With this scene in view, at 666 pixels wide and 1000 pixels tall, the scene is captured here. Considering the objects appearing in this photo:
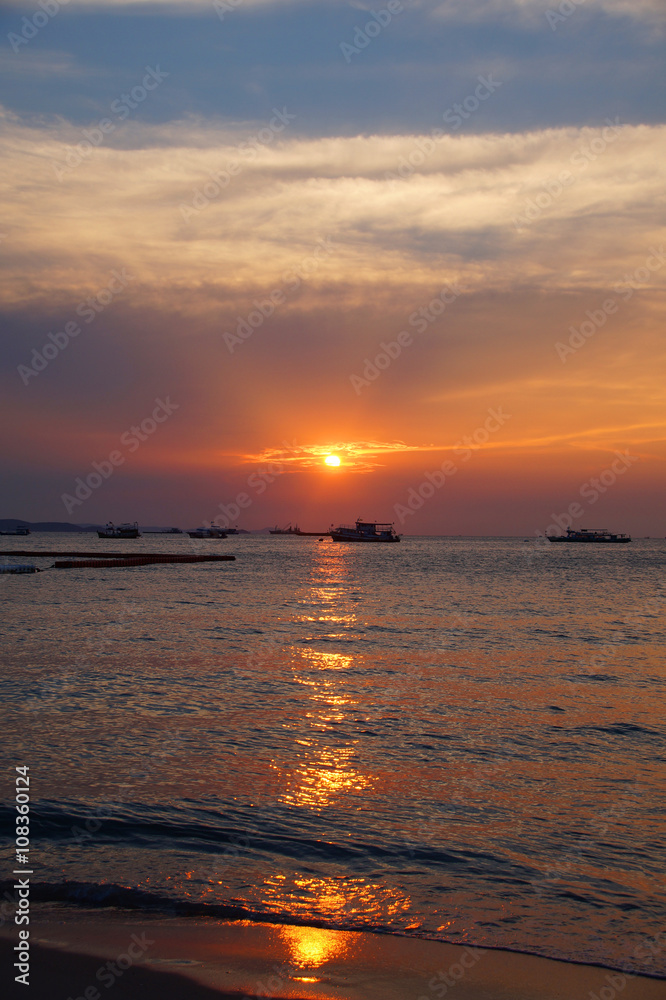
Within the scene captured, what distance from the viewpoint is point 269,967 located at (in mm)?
6781

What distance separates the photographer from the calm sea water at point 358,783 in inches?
329

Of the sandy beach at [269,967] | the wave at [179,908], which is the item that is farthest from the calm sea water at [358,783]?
the sandy beach at [269,967]

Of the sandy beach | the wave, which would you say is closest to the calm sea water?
the wave

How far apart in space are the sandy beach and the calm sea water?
0.39m

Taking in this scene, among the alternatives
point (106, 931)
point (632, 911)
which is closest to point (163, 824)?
point (106, 931)

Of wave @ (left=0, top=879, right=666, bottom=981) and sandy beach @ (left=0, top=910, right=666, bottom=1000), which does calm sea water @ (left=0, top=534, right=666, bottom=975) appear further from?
sandy beach @ (left=0, top=910, right=666, bottom=1000)

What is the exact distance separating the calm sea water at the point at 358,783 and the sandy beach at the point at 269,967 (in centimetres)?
39

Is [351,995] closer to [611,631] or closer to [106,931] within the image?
[106,931]

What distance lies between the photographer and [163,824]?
10.5m

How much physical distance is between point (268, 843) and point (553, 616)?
36.8m

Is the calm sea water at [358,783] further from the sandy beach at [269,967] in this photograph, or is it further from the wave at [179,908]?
the sandy beach at [269,967]

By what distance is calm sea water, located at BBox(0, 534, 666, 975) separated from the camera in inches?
329

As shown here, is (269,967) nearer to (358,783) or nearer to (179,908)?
(179,908)

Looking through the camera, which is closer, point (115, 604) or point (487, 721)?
point (487, 721)
